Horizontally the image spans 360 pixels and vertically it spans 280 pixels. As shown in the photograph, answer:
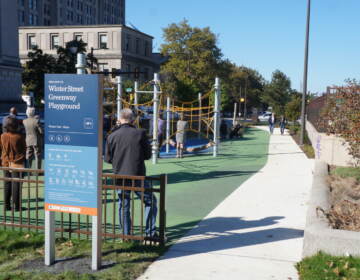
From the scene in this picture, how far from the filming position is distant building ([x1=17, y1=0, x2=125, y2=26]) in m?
76.8

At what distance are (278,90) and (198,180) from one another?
192 feet

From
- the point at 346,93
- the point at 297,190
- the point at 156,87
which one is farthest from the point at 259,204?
the point at 156,87

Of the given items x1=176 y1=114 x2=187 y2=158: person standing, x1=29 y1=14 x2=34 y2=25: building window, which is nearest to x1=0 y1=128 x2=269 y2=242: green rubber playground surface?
x1=176 y1=114 x2=187 y2=158: person standing

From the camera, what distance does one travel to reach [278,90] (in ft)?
A: 220

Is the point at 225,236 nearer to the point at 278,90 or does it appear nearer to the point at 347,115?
the point at 347,115

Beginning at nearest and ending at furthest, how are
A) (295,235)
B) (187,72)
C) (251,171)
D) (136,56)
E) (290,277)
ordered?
(290,277), (295,235), (251,171), (187,72), (136,56)

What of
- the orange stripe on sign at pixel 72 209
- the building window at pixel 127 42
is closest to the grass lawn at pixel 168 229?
the orange stripe on sign at pixel 72 209

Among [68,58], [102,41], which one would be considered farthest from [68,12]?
[68,58]

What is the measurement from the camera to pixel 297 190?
992cm

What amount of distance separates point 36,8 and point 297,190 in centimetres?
7903

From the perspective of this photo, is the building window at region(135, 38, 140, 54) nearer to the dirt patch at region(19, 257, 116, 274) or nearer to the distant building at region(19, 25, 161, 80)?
the distant building at region(19, 25, 161, 80)

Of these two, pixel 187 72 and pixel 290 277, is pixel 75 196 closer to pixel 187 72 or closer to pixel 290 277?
pixel 290 277

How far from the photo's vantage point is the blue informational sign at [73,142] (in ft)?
15.9

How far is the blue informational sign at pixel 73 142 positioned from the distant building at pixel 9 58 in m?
29.0
